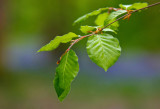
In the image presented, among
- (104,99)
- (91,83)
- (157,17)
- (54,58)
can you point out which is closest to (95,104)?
A: (104,99)

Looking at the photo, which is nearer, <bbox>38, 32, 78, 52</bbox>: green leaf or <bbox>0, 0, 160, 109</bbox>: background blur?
<bbox>38, 32, 78, 52</bbox>: green leaf

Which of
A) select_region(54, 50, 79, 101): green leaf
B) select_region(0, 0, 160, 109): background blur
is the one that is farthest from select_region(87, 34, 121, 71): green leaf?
select_region(0, 0, 160, 109): background blur

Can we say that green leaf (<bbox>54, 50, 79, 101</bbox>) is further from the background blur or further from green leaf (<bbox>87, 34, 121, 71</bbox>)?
the background blur

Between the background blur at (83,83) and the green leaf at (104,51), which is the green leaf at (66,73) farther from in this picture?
the background blur at (83,83)

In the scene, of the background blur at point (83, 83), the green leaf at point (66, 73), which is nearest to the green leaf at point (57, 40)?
the green leaf at point (66, 73)

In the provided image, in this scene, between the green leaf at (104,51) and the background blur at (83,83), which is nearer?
the green leaf at (104,51)

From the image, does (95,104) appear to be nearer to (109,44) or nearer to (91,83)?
(91,83)
